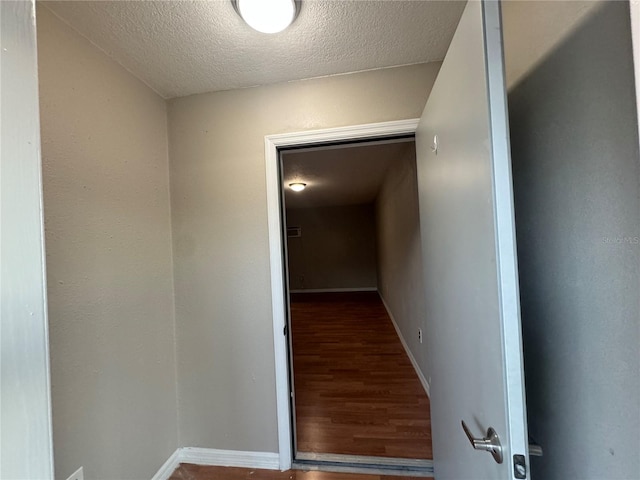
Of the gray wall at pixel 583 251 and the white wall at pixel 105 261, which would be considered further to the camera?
the white wall at pixel 105 261

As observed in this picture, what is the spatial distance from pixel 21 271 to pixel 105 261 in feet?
3.28

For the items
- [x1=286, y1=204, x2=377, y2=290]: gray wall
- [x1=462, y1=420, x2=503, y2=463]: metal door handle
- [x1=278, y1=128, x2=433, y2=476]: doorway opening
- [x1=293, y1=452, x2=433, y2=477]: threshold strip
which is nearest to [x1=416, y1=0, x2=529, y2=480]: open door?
[x1=462, y1=420, x2=503, y2=463]: metal door handle

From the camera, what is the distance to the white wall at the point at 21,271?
41 cm

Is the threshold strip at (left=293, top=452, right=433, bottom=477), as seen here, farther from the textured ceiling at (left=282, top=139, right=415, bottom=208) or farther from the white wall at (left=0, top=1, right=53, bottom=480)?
the textured ceiling at (left=282, top=139, right=415, bottom=208)

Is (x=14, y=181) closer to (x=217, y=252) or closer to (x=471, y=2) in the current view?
(x=471, y=2)

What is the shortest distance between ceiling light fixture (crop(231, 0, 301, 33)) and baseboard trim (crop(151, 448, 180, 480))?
2340 mm

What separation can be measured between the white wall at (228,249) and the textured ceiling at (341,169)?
434 millimetres

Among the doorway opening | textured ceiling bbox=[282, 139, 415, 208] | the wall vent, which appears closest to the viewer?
the doorway opening

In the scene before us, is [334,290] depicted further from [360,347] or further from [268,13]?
[268,13]

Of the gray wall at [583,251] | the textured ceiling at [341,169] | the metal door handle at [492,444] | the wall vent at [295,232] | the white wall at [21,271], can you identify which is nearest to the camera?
the white wall at [21,271]

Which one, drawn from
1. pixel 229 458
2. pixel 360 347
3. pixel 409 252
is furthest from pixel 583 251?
pixel 360 347

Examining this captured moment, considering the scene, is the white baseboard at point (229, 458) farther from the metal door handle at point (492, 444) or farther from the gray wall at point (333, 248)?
the gray wall at point (333, 248)

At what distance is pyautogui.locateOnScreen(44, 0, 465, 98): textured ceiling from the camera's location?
110 cm

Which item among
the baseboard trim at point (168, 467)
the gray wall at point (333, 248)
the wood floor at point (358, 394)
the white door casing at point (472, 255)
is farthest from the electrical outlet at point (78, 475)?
the gray wall at point (333, 248)
